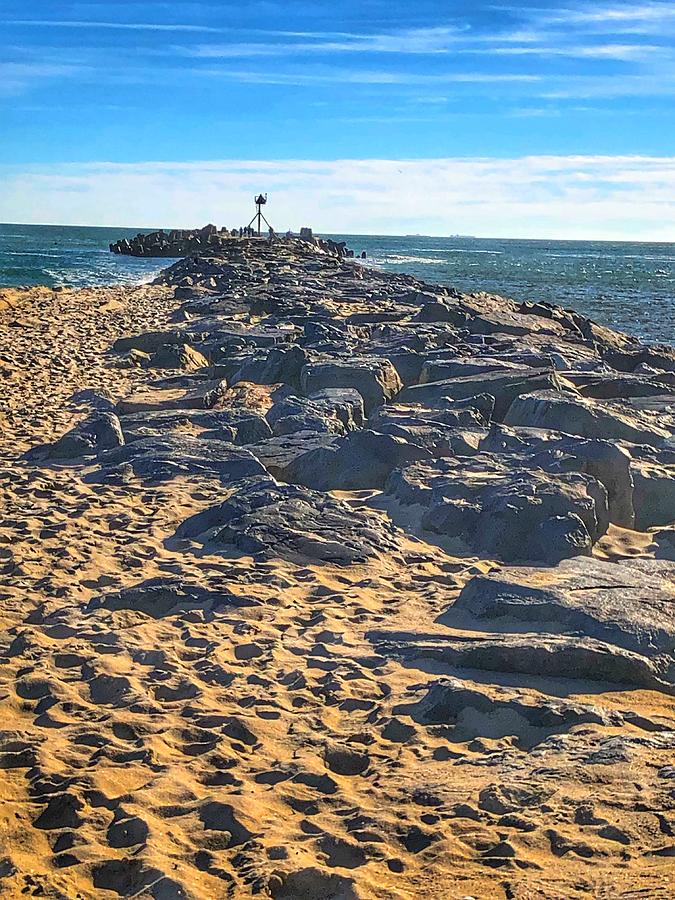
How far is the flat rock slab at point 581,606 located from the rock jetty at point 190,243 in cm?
4985

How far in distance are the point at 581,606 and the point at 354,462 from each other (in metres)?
3.37

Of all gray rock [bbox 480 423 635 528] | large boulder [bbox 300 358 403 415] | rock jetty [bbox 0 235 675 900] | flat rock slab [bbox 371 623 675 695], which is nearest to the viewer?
rock jetty [bbox 0 235 675 900]

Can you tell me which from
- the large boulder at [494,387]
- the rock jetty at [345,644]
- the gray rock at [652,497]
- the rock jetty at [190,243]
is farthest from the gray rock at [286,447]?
the rock jetty at [190,243]

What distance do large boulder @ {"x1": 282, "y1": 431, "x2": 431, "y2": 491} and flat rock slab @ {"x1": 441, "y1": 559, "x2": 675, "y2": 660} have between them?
235 cm

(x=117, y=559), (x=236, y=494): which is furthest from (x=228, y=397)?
(x=117, y=559)

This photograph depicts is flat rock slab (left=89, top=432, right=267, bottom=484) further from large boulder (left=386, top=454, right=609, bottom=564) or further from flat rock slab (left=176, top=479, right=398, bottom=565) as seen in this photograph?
large boulder (left=386, top=454, right=609, bottom=564)

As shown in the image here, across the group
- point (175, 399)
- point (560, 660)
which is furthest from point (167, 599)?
point (175, 399)

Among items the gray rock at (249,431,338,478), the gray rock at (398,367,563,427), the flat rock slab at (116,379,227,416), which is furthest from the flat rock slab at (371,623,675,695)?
the flat rock slab at (116,379,227,416)

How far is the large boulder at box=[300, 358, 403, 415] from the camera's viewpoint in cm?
1134

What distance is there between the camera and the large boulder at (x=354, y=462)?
26.8 feet

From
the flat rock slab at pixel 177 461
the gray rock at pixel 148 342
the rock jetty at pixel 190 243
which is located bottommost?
the flat rock slab at pixel 177 461

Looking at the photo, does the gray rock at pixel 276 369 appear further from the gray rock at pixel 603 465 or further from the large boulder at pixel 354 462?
the gray rock at pixel 603 465

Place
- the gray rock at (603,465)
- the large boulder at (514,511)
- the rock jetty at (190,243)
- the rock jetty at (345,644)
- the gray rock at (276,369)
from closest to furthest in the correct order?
the rock jetty at (345,644)
the large boulder at (514,511)
the gray rock at (603,465)
the gray rock at (276,369)
the rock jetty at (190,243)

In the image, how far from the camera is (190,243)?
6062 centimetres
